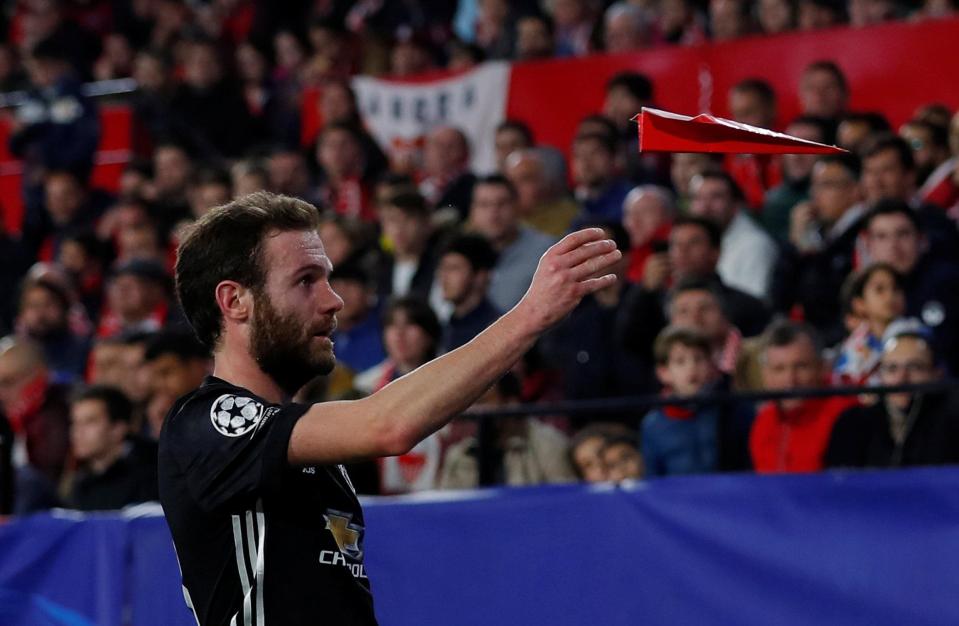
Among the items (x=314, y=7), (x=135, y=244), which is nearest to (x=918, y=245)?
(x=135, y=244)

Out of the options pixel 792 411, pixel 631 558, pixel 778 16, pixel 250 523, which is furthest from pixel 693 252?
pixel 250 523

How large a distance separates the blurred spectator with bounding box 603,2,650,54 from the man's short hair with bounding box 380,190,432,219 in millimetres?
2700

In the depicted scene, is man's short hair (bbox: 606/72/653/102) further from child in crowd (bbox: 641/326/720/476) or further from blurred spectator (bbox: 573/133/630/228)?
child in crowd (bbox: 641/326/720/476)

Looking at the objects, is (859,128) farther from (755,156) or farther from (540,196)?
(540,196)

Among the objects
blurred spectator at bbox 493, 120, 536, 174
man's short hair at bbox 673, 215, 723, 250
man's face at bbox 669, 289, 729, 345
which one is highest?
blurred spectator at bbox 493, 120, 536, 174

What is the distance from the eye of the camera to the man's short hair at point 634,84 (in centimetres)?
1110

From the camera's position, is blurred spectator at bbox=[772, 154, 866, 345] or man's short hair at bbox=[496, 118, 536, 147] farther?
man's short hair at bbox=[496, 118, 536, 147]

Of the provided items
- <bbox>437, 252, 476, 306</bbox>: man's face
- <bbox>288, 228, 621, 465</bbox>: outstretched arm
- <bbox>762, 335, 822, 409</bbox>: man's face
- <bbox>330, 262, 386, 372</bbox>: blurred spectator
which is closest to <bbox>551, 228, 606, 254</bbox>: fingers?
<bbox>288, 228, 621, 465</bbox>: outstretched arm

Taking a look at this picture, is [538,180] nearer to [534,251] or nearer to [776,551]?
[534,251]

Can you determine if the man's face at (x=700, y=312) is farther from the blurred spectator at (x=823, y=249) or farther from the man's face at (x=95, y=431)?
the man's face at (x=95, y=431)

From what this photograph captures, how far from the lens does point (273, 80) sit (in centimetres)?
1464

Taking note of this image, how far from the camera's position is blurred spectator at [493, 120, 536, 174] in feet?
36.9

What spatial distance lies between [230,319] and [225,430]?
1.06 ft

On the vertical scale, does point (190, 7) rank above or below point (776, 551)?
above
